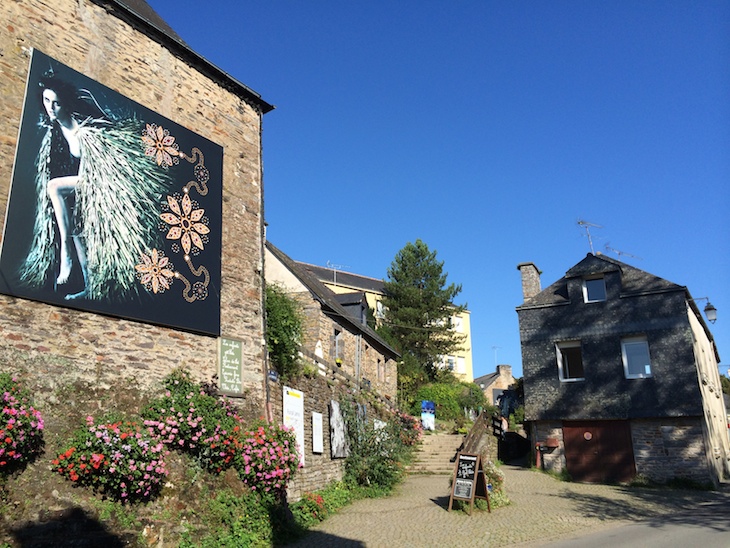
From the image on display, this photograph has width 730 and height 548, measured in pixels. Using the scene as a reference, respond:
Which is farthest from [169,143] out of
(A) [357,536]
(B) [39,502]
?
(A) [357,536]

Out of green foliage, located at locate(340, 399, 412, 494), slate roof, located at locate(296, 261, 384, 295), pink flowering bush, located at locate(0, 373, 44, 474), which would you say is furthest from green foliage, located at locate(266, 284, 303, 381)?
slate roof, located at locate(296, 261, 384, 295)

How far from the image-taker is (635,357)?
20672 millimetres

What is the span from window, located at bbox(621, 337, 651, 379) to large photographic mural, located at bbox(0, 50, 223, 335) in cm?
1508

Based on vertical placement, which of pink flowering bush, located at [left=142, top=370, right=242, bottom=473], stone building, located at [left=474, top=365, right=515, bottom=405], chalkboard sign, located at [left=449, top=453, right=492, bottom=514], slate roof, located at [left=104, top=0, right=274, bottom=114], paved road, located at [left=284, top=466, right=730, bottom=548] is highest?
slate roof, located at [left=104, top=0, right=274, bottom=114]

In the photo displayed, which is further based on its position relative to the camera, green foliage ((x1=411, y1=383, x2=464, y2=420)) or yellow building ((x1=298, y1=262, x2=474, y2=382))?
yellow building ((x1=298, y1=262, x2=474, y2=382))

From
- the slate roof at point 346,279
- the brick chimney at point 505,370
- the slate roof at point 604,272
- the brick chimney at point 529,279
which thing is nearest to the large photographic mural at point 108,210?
the slate roof at point 604,272

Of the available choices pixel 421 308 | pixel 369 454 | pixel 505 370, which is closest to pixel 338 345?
pixel 369 454

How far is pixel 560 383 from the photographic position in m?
21.4

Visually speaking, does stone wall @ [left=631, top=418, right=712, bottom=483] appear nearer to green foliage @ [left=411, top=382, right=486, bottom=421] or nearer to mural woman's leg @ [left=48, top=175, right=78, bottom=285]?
green foliage @ [left=411, top=382, right=486, bottom=421]

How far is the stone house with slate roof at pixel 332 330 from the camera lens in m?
19.7

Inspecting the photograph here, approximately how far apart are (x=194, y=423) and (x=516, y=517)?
23.5 feet

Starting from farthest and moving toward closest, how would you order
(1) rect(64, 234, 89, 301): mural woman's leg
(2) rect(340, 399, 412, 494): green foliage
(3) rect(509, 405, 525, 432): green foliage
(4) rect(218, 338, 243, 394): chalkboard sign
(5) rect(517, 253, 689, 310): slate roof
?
(3) rect(509, 405, 525, 432): green foliage, (5) rect(517, 253, 689, 310): slate roof, (2) rect(340, 399, 412, 494): green foliage, (4) rect(218, 338, 243, 394): chalkboard sign, (1) rect(64, 234, 89, 301): mural woman's leg

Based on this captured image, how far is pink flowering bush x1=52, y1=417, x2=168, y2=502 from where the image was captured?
8445 millimetres

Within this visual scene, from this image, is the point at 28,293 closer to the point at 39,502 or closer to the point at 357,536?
the point at 39,502
